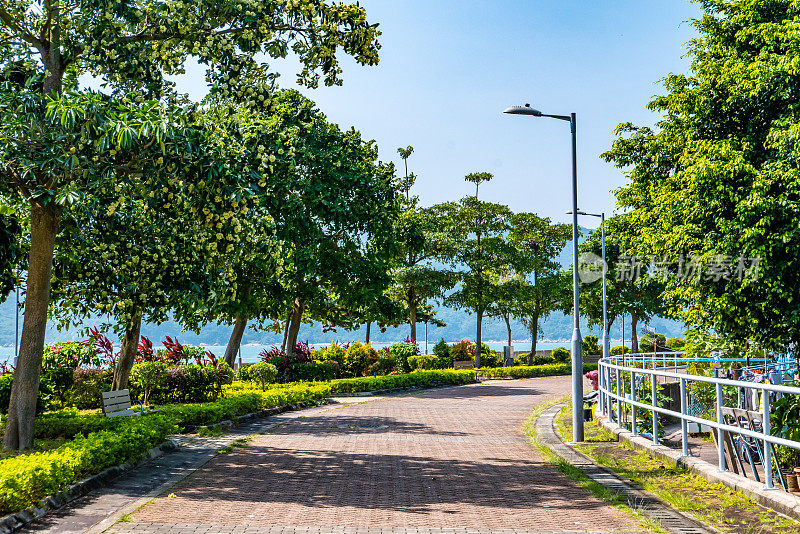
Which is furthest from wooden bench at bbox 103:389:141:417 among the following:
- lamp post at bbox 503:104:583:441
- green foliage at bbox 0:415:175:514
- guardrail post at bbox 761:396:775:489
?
guardrail post at bbox 761:396:775:489

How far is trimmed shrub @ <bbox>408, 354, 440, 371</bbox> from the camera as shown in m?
36.8

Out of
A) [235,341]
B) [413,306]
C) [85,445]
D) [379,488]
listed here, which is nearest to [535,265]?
[413,306]

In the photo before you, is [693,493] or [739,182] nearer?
[693,493]

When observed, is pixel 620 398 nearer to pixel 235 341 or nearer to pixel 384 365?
pixel 235 341

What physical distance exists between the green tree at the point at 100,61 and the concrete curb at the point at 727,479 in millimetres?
8122

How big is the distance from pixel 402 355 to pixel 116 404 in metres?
21.7

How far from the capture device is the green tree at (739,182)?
57.7 ft

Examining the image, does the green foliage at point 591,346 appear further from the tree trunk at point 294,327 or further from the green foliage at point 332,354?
the tree trunk at point 294,327

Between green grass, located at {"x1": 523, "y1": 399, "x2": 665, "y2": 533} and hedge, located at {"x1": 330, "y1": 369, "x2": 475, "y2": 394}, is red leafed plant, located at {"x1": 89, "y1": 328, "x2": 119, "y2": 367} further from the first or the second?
green grass, located at {"x1": 523, "y1": 399, "x2": 665, "y2": 533}

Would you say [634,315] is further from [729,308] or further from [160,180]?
[160,180]

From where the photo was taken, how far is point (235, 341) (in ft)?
94.4

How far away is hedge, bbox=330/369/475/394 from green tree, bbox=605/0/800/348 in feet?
38.1

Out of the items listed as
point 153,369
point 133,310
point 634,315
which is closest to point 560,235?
point 634,315

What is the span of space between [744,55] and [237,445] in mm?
18412
